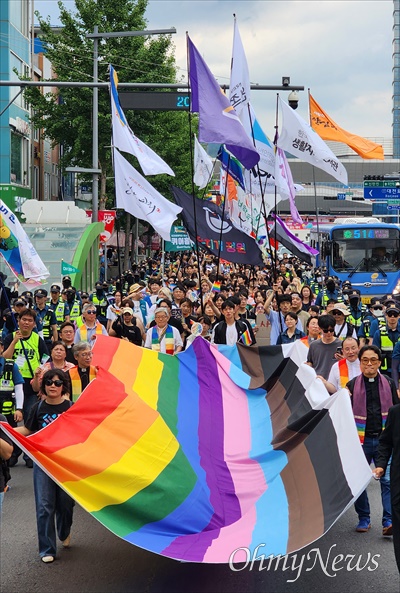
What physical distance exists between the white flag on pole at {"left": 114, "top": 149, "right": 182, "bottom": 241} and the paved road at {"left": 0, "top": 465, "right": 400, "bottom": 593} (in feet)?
18.7

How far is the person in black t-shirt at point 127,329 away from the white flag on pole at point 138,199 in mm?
1174

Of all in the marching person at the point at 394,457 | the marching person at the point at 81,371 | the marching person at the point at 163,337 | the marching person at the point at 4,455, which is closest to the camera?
the marching person at the point at 4,455

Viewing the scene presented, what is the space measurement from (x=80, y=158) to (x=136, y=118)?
469 cm

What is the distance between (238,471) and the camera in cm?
838

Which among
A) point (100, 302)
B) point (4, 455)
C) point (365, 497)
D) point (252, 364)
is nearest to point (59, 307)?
point (100, 302)

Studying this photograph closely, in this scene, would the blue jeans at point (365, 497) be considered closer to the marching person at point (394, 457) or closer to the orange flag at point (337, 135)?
the marching person at point (394, 457)

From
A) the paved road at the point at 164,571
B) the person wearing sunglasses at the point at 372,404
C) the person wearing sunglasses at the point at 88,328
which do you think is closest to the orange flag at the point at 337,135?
the person wearing sunglasses at the point at 88,328

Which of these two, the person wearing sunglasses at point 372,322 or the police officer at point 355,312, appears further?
the police officer at point 355,312

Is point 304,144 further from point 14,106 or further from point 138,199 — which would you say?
point 14,106

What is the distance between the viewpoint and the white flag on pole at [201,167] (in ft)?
77.3

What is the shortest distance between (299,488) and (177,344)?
5.35 meters

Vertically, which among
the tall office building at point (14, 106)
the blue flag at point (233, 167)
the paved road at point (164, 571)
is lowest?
the paved road at point (164, 571)

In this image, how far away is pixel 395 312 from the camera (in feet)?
41.2

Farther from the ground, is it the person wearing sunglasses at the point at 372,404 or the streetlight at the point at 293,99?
the streetlight at the point at 293,99
